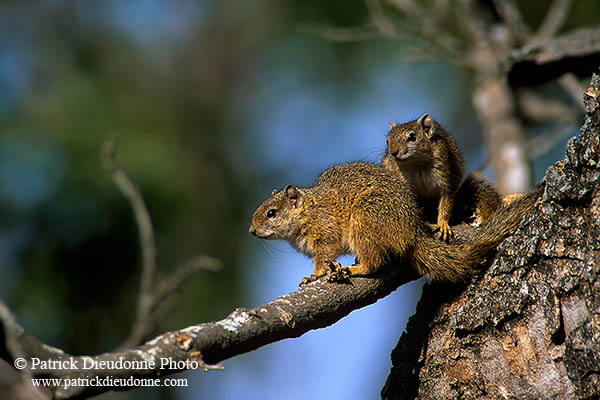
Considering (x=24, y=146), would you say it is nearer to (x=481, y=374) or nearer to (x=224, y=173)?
(x=224, y=173)

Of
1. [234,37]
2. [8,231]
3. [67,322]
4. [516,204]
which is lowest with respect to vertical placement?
[516,204]

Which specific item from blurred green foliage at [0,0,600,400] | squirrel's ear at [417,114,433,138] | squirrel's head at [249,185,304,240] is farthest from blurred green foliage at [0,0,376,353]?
squirrel's ear at [417,114,433,138]

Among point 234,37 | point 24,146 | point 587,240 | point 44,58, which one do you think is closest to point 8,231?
point 24,146

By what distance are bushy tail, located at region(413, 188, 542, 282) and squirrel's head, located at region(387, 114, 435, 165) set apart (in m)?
1.03

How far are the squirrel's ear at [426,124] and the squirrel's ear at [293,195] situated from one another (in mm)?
1050

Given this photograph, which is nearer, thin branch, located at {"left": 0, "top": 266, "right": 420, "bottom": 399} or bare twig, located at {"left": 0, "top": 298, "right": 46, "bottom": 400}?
bare twig, located at {"left": 0, "top": 298, "right": 46, "bottom": 400}

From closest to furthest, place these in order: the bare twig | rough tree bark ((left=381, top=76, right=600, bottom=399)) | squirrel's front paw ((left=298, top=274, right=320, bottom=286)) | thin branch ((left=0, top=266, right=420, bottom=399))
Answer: the bare twig → thin branch ((left=0, top=266, right=420, bottom=399)) → rough tree bark ((left=381, top=76, right=600, bottom=399)) → squirrel's front paw ((left=298, top=274, right=320, bottom=286))

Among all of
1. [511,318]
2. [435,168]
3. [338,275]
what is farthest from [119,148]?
[511,318]

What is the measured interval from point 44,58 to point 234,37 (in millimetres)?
5617

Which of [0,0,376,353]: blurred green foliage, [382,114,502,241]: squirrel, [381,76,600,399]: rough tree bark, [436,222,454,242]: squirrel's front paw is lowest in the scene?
[381,76,600,399]: rough tree bark

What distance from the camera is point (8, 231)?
29.2 feet

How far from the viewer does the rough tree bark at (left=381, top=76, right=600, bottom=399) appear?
286 centimetres

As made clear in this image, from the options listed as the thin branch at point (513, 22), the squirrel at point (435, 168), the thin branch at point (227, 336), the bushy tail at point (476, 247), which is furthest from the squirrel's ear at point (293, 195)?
the thin branch at point (513, 22)

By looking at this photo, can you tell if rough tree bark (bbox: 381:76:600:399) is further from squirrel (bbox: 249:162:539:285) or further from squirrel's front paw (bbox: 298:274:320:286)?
squirrel's front paw (bbox: 298:274:320:286)
